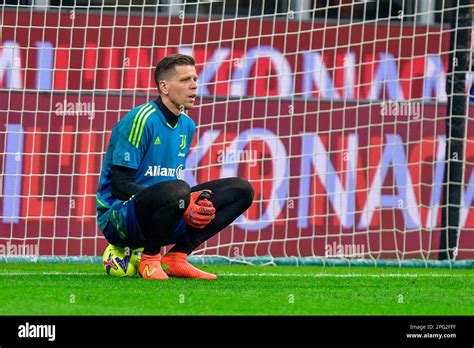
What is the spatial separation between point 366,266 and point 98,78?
262cm

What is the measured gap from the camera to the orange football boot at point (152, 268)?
770cm

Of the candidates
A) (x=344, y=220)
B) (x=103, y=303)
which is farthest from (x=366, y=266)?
(x=103, y=303)

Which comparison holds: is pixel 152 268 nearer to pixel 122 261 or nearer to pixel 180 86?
pixel 122 261

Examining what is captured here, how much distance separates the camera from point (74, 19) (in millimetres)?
10586

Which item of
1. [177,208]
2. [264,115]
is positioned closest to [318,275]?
[177,208]

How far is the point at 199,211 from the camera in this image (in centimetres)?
754

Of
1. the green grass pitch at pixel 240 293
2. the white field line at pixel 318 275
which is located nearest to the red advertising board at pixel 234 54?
the green grass pitch at pixel 240 293

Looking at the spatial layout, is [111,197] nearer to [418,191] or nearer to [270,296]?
[270,296]

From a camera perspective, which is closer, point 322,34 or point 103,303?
point 103,303

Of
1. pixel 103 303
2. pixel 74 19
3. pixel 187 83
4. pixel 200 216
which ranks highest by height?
pixel 74 19
